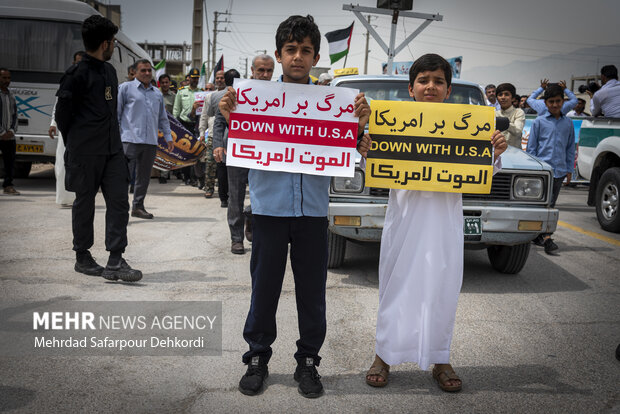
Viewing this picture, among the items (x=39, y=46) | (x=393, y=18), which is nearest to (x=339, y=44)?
(x=393, y=18)

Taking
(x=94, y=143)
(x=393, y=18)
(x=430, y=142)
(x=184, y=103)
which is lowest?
(x=94, y=143)

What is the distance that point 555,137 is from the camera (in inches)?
272

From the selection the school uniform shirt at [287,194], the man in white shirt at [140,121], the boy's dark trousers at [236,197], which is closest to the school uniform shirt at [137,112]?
the man in white shirt at [140,121]

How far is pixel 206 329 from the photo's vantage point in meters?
3.75

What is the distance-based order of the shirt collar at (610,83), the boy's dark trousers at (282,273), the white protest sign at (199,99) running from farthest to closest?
the white protest sign at (199,99) < the shirt collar at (610,83) < the boy's dark trousers at (282,273)

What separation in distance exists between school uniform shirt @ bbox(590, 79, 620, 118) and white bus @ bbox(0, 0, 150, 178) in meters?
9.66

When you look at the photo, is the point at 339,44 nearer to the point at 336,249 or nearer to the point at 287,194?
the point at 336,249

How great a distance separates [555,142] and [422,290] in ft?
15.7

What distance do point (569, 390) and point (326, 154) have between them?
183 cm

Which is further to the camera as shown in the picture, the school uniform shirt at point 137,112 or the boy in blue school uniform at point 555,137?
the school uniform shirt at point 137,112

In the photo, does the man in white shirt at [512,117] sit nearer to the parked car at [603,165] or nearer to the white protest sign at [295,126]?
the parked car at [603,165]

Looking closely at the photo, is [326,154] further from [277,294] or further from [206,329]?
[206,329]

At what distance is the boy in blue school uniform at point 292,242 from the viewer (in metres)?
2.83

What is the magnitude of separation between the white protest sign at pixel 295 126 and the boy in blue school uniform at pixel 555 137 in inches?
186
